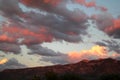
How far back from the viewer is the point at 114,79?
8919 centimetres

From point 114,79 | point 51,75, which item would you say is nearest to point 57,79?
point 51,75

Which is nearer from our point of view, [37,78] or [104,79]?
[37,78]

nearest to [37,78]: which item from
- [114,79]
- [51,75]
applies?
[51,75]

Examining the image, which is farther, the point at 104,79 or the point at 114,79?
the point at 104,79

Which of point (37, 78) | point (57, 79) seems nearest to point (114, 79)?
point (57, 79)

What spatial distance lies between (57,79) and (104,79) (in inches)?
693

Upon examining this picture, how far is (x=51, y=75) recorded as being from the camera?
3516 inches

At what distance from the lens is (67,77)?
3553 inches

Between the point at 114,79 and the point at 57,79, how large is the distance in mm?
16289

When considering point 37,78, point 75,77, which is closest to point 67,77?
point 75,77

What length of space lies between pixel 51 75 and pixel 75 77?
A: 23.8ft

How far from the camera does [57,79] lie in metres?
88.0

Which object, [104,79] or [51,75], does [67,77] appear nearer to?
[51,75]

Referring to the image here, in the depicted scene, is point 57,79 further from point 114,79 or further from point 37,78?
point 114,79
